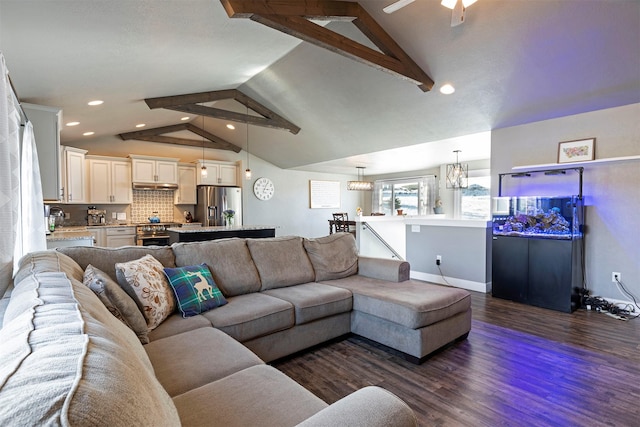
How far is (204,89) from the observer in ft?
16.9

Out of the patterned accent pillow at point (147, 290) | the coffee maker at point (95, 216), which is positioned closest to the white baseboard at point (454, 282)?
the patterned accent pillow at point (147, 290)

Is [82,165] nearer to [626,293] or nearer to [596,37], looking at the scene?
[596,37]

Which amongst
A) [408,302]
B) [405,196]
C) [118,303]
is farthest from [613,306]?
[405,196]

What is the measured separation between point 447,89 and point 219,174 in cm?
541

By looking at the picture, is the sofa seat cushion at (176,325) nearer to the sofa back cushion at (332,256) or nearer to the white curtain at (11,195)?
the white curtain at (11,195)

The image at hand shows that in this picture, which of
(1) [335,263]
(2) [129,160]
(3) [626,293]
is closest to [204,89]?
(2) [129,160]

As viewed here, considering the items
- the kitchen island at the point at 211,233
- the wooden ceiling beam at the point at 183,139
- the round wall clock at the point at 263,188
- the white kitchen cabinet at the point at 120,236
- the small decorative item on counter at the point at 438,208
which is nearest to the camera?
the kitchen island at the point at 211,233

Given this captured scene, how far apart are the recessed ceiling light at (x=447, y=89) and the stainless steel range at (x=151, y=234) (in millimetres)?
5515

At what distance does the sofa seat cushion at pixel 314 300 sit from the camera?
2613 millimetres

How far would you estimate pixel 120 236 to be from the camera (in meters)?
6.13

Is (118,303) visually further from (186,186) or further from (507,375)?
(186,186)

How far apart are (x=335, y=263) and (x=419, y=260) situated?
2.43 metres

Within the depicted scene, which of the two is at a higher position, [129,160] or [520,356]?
[129,160]

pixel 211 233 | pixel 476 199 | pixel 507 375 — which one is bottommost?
pixel 507 375
